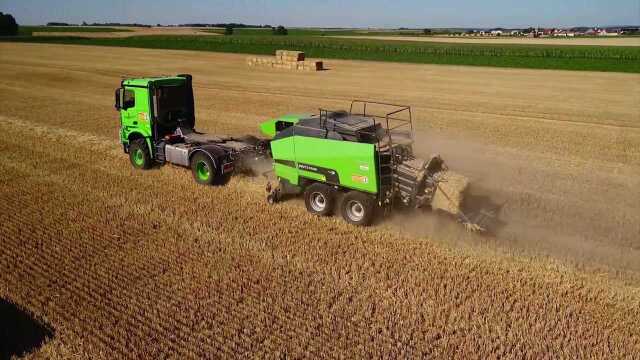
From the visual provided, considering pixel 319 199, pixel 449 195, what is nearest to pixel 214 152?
pixel 319 199

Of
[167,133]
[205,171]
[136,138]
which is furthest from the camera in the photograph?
[136,138]

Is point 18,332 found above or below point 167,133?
below

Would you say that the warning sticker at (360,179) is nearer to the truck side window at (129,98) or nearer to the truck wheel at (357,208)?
the truck wheel at (357,208)

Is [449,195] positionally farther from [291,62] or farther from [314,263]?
[291,62]

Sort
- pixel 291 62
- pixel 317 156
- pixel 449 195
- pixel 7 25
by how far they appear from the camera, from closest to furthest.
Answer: pixel 449 195 < pixel 317 156 < pixel 291 62 < pixel 7 25

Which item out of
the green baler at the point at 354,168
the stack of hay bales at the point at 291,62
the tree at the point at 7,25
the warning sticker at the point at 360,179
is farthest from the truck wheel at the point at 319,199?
the tree at the point at 7,25

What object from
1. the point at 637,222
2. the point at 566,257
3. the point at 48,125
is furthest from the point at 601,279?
the point at 48,125
